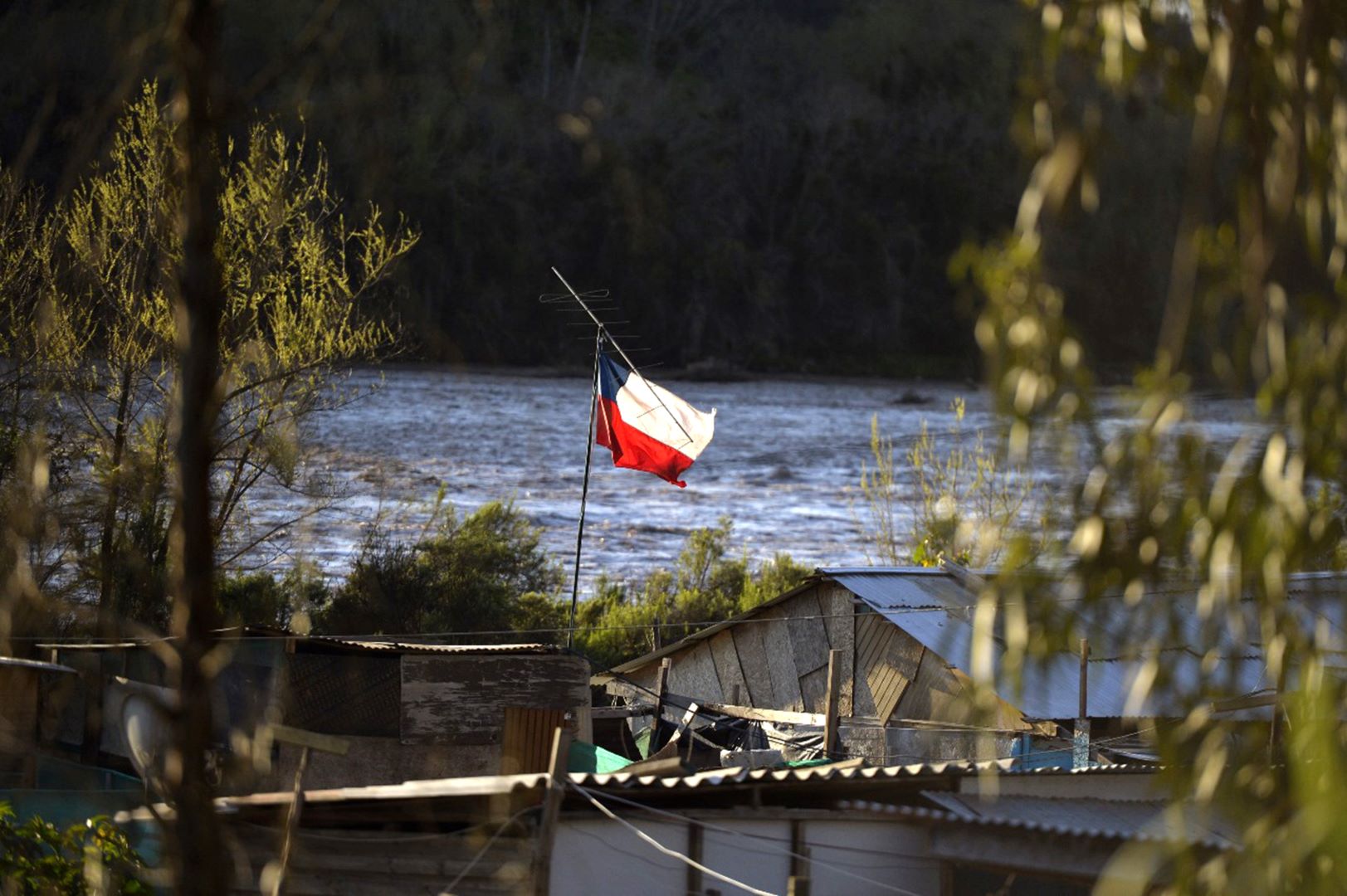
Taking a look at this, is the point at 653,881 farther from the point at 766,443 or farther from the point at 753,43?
the point at 753,43

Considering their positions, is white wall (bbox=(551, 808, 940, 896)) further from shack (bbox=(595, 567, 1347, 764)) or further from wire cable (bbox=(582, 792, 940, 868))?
shack (bbox=(595, 567, 1347, 764))

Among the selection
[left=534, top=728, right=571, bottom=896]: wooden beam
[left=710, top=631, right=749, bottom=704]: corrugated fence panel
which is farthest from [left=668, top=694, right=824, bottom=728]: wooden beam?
[left=534, top=728, right=571, bottom=896]: wooden beam

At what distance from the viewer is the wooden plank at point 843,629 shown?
15641 mm

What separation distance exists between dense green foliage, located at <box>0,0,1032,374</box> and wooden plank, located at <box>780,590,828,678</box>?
4032 cm

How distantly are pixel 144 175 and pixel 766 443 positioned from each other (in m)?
44.8

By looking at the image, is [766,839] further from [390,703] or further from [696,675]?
[696,675]

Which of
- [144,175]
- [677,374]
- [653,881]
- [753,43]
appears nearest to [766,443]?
[677,374]

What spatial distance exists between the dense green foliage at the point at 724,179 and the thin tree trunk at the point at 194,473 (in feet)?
170

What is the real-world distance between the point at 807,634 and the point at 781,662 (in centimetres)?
53

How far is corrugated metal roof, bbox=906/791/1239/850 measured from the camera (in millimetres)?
7477

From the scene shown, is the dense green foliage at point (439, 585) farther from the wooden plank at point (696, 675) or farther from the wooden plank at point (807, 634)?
the wooden plank at point (807, 634)

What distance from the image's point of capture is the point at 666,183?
75125 millimetres

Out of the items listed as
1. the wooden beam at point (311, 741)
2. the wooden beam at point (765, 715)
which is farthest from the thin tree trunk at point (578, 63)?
the wooden beam at point (311, 741)

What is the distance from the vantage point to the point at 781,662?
54.6ft
